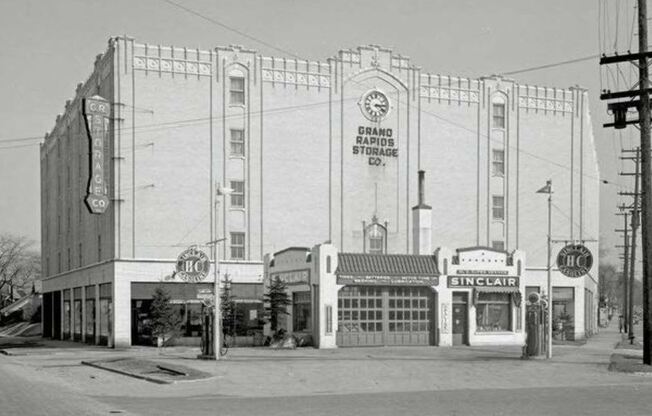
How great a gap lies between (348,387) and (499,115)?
38762 mm

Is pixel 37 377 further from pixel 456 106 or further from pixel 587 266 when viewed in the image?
pixel 456 106

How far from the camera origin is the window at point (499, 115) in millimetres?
61125

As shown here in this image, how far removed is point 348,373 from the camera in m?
29.7

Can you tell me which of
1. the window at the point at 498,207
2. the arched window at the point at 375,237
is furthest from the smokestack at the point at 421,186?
the window at the point at 498,207

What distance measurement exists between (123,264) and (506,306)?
67.8 feet

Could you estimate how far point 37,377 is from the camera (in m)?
28.8

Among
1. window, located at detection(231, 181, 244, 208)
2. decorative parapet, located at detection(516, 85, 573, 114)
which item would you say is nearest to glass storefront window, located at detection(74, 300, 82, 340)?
window, located at detection(231, 181, 244, 208)

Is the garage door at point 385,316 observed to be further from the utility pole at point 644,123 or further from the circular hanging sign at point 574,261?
the utility pole at point 644,123

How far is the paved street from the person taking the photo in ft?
65.7

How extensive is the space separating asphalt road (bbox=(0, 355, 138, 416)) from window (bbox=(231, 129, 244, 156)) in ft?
85.6

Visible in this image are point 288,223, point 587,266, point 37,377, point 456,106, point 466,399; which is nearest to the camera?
point 466,399

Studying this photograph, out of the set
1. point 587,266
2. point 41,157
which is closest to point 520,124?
point 587,266

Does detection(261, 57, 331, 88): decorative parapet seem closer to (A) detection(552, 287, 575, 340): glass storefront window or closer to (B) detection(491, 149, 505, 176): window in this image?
(B) detection(491, 149, 505, 176): window

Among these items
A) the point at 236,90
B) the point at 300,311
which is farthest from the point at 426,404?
the point at 236,90
